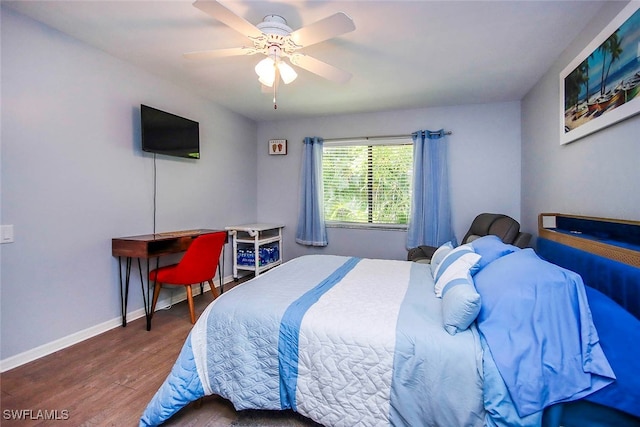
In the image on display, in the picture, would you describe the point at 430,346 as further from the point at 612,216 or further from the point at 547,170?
the point at 547,170

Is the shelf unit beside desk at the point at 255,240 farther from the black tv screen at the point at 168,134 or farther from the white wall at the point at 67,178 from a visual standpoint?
the black tv screen at the point at 168,134

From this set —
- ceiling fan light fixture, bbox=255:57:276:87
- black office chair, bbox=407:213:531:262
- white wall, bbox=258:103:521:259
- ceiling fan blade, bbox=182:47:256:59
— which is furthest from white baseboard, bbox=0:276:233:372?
black office chair, bbox=407:213:531:262

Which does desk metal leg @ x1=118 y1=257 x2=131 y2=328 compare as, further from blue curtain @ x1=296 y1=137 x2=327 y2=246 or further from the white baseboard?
blue curtain @ x1=296 y1=137 x2=327 y2=246

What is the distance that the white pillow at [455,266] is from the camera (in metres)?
1.62

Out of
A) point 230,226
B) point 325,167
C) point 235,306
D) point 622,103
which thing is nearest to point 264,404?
point 235,306

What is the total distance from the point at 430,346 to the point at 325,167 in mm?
3329

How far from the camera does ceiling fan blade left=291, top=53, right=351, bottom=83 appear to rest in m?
2.02

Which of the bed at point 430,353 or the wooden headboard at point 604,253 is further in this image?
the wooden headboard at point 604,253

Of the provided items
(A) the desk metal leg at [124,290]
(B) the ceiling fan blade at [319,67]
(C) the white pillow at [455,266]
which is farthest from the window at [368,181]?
(A) the desk metal leg at [124,290]

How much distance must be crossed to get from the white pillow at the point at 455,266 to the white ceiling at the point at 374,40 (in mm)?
1534

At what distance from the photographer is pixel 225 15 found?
1573 millimetres

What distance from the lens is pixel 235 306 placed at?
154cm

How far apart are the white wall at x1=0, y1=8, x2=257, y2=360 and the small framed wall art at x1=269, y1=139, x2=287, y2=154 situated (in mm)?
1539

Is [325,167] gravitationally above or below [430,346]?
above
